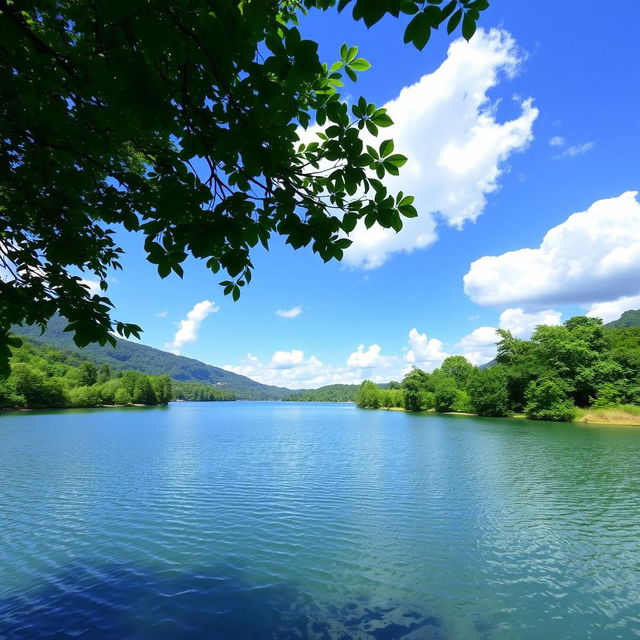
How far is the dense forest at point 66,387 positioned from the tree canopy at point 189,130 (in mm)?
90268

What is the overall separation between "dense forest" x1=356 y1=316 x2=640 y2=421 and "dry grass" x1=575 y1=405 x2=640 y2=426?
194 centimetres

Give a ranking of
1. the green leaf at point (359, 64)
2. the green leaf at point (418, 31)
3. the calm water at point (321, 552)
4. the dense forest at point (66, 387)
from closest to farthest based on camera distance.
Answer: the green leaf at point (418, 31), the green leaf at point (359, 64), the calm water at point (321, 552), the dense forest at point (66, 387)

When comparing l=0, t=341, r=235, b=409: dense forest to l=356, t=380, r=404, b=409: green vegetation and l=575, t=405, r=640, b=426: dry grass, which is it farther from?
l=575, t=405, r=640, b=426: dry grass

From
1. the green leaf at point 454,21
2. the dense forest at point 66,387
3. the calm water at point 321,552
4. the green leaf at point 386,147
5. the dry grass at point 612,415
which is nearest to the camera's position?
the green leaf at point 454,21

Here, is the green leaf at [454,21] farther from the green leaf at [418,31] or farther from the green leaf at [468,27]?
the green leaf at [418,31]

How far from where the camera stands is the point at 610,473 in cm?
2306

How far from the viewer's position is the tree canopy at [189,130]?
1856 mm

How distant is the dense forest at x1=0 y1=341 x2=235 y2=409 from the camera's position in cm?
9975

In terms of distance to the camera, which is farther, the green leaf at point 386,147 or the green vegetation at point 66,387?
the green vegetation at point 66,387

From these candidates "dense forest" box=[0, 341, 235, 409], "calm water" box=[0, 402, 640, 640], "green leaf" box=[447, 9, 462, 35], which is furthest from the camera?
"dense forest" box=[0, 341, 235, 409]

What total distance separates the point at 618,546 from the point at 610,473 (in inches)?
539

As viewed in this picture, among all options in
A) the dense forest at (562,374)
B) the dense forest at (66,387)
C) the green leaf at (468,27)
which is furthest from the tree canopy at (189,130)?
the dense forest at (66,387)

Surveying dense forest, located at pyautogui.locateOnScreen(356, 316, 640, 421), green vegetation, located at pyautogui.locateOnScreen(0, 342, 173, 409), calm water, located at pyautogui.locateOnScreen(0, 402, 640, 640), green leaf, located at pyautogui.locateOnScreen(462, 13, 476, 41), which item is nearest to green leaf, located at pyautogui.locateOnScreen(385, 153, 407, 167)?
green leaf, located at pyautogui.locateOnScreen(462, 13, 476, 41)

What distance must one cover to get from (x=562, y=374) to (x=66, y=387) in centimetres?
14363
